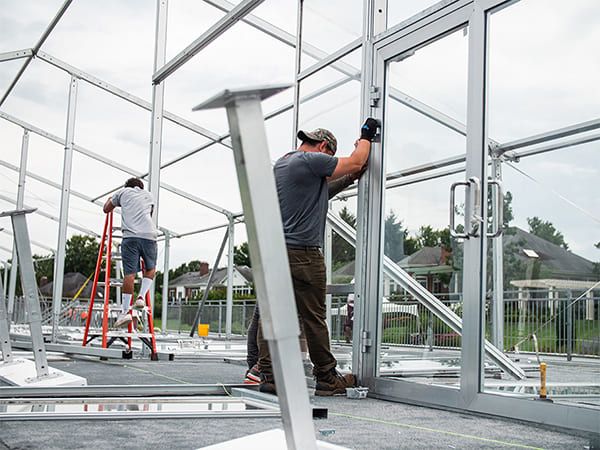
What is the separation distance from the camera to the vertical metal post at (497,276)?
3123mm

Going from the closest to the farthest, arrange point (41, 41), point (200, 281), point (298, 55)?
point (298, 55)
point (41, 41)
point (200, 281)

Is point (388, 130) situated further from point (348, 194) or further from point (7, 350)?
point (7, 350)

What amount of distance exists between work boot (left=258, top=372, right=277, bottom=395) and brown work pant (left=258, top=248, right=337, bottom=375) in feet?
0.08

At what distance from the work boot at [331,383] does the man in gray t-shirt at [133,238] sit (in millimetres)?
3325

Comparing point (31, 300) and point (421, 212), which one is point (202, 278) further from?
point (421, 212)

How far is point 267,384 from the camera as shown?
3.57m

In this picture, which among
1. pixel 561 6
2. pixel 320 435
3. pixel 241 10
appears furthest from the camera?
pixel 241 10

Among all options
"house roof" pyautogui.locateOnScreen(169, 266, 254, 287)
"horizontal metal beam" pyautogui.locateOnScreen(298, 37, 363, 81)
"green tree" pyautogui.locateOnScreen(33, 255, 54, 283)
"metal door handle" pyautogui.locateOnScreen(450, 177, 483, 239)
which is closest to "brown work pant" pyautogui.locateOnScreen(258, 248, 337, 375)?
"metal door handle" pyautogui.locateOnScreen(450, 177, 483, 239)

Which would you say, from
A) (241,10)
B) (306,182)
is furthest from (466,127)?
(241,10)

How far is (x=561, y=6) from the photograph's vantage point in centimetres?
305

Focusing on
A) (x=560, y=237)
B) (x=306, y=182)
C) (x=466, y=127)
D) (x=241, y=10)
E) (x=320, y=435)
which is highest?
(x=241, y=10)

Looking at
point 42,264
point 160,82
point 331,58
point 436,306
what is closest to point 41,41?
point 160,82

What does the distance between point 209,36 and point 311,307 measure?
375 cm

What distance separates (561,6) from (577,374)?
6.33ft
